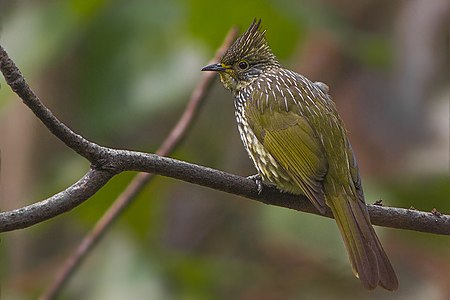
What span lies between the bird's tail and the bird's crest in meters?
0.91

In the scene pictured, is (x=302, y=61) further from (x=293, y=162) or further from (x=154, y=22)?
(x=293, y=162)

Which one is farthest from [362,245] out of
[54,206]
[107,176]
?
[54,206]

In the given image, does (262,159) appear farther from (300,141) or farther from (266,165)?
(300,141)

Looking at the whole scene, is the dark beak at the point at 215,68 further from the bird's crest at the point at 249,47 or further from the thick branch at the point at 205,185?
the thick branch at the point at 205,185

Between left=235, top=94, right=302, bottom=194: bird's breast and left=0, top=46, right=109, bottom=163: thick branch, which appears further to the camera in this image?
left=235, top=94, right=302, bottom=194: bird's breast

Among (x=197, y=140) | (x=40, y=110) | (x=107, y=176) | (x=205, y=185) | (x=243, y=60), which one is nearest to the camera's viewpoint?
(x=40, y=110)

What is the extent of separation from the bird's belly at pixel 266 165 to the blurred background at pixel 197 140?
0.71 meters

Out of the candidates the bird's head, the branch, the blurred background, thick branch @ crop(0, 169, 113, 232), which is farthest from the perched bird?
thick branch @ crop(0, 169, 113, 232)

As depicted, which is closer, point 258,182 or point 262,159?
point 258,182

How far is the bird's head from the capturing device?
3.82 metres

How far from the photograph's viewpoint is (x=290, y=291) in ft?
17.2

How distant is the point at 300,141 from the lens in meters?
3.40

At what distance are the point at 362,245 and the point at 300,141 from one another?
506mm

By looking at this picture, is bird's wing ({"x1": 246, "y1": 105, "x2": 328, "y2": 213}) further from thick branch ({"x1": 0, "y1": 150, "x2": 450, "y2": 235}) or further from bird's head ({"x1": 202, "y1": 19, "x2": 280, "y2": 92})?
bird's head ({"x1": 202, "y1": 19, "x2": 280, "y2": 92})
